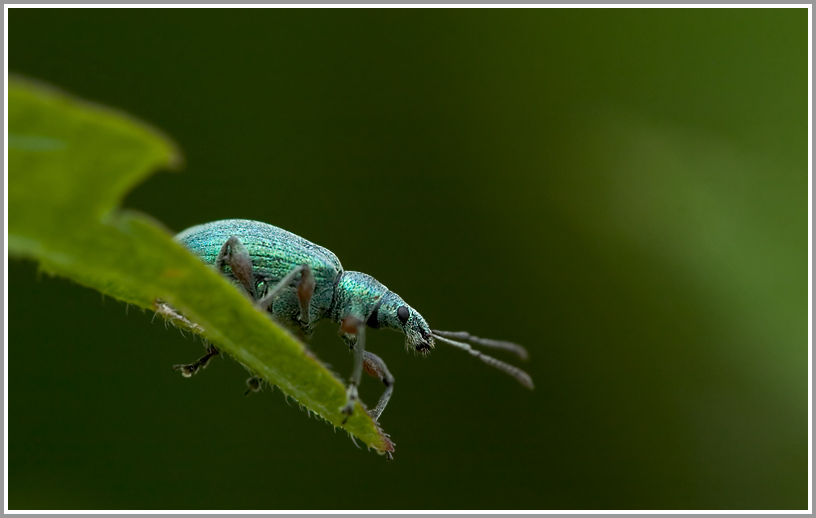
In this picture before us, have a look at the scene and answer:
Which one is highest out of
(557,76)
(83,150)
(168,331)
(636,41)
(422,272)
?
(636,41)

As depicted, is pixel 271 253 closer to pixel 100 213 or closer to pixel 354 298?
pixel 354 298

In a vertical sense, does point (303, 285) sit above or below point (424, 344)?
above

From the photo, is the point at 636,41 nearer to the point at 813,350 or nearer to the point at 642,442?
the point at 813,350

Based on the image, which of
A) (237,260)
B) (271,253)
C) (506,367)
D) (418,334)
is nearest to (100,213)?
(237,260)

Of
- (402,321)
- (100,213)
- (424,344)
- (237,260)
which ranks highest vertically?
(100,213)

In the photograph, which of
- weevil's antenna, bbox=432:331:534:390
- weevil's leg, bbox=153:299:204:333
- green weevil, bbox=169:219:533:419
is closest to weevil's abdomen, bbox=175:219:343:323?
green weevil, bbox=169:219:533:419

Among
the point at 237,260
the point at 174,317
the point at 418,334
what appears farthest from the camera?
the point at 418,334

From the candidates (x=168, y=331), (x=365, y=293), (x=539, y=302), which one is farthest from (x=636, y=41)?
(x=168, y=331)
